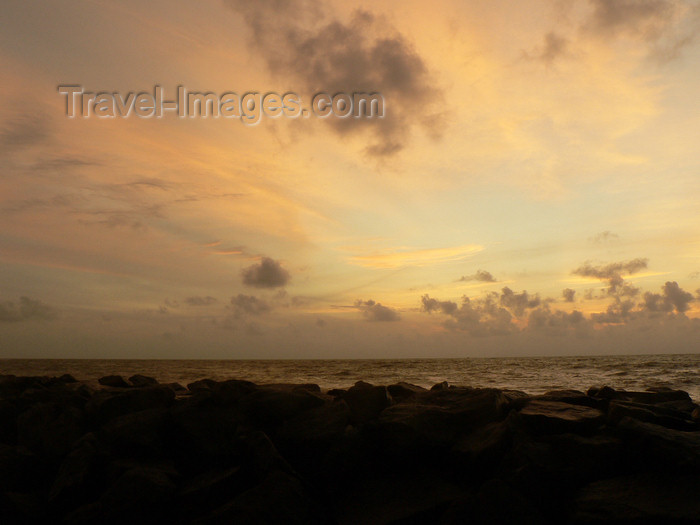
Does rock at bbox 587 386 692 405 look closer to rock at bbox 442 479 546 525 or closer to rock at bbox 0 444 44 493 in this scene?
rock at bbox 442 479 546 525

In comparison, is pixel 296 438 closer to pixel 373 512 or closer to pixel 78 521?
pixel 373 512

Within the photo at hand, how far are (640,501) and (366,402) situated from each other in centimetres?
463

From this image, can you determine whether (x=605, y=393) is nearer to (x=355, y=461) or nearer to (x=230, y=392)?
(x=355, y=461)

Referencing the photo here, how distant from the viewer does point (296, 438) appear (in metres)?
7.07

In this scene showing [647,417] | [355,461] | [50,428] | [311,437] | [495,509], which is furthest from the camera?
[50,428]

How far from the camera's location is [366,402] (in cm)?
871

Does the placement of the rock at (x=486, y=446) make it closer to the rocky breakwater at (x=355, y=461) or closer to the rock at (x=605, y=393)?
the rocky breakwater at (x=355, y=461)

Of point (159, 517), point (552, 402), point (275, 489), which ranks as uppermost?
point (552, 402)

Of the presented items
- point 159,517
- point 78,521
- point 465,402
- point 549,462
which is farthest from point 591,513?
point 78,521

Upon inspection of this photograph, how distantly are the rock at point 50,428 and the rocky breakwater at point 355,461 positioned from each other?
2 cm

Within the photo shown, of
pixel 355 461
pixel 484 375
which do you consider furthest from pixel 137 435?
pixel 484 375

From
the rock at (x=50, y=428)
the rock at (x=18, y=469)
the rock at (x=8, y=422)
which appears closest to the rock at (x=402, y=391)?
the rock at (x=50, y=428)

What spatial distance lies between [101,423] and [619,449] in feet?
28.1

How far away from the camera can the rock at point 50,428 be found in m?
8.02
